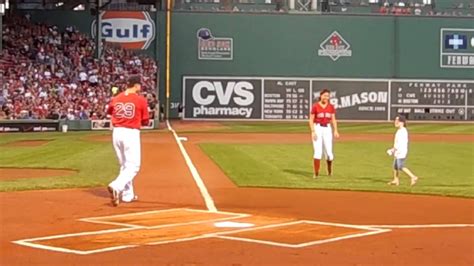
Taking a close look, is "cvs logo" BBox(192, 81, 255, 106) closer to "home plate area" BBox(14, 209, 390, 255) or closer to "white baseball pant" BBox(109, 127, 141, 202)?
"white baseball pant" BBox(109, 127, 141, 202)

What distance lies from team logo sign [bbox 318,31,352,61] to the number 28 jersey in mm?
44839

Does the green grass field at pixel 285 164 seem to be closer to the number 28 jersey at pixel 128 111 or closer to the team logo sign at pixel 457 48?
the number 28 jersey at pixel 128 111

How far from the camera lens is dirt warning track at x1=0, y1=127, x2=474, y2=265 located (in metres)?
8.11

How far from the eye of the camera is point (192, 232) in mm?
9609

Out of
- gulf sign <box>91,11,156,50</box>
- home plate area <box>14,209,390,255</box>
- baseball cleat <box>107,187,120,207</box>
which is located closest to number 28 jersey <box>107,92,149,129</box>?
baseball cleat <box>107,187,120,207</box>

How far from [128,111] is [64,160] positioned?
11.1 metres

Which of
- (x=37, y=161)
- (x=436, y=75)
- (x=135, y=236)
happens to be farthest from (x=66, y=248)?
(x=436, y=75)

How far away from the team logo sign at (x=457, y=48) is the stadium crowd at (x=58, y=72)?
2050 centimetres

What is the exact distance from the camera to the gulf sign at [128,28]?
5538 cm

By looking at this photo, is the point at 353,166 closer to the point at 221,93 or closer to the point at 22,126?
the point at 22,126

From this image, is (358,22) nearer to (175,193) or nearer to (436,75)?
(436,75)

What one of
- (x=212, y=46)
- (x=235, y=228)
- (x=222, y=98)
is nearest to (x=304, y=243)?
(x=235, y=228)

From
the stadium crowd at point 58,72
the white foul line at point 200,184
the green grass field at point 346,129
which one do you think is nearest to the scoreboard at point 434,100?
the green grass field at point 346,129

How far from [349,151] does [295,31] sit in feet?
97.2
